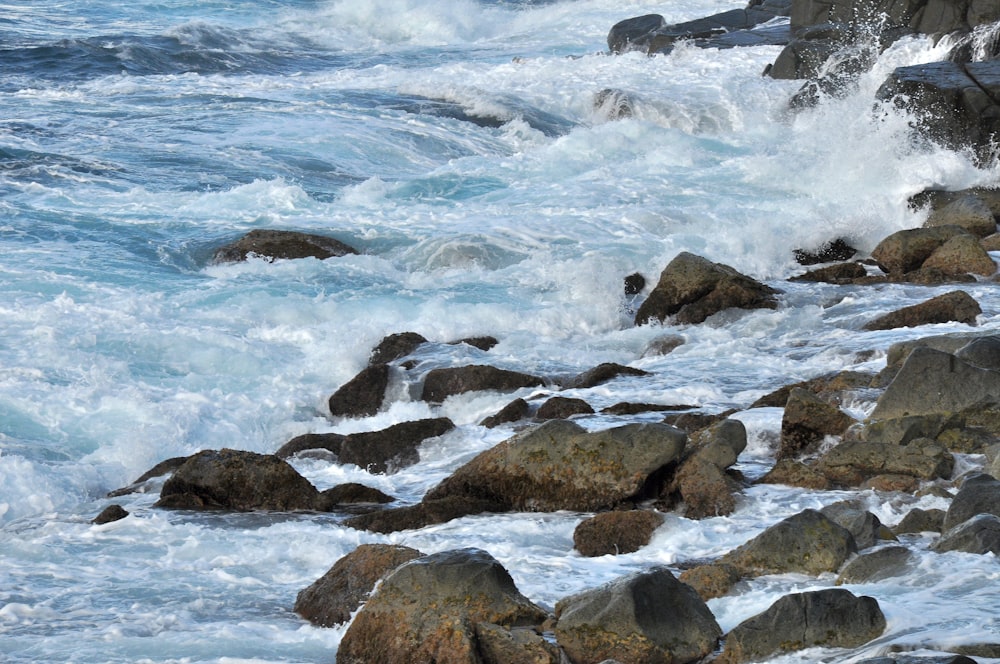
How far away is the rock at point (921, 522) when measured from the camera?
17.8ft

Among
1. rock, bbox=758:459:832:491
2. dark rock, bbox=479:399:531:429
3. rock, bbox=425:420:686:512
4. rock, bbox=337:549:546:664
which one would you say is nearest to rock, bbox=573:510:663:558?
rock, bbox=425:420:686:512

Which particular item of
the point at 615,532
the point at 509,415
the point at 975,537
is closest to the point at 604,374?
the point at 509,415

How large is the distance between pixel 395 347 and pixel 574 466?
3901 mm

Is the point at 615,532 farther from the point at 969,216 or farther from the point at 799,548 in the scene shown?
the point at 969,216

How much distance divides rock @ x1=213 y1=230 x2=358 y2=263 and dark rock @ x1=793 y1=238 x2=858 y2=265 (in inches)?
174

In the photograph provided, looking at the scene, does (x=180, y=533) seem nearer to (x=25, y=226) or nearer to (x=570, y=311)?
(x=570, y=311)

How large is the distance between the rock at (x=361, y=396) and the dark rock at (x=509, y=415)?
3.81 ft

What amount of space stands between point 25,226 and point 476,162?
6.12 m

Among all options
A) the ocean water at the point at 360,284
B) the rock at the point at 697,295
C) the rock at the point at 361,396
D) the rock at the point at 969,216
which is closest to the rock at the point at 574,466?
the ocean water at the point at 360,284

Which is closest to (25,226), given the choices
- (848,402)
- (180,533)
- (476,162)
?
(476,162)

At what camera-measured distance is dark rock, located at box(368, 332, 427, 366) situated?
10.1 m

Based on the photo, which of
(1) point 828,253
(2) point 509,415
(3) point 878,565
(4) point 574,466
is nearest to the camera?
(3) point 878,565

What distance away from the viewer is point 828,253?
12.7 m

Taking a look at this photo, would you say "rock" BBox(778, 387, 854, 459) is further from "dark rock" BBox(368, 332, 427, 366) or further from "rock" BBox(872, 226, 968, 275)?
"rock" BBox(872, 226, 968, 275)
